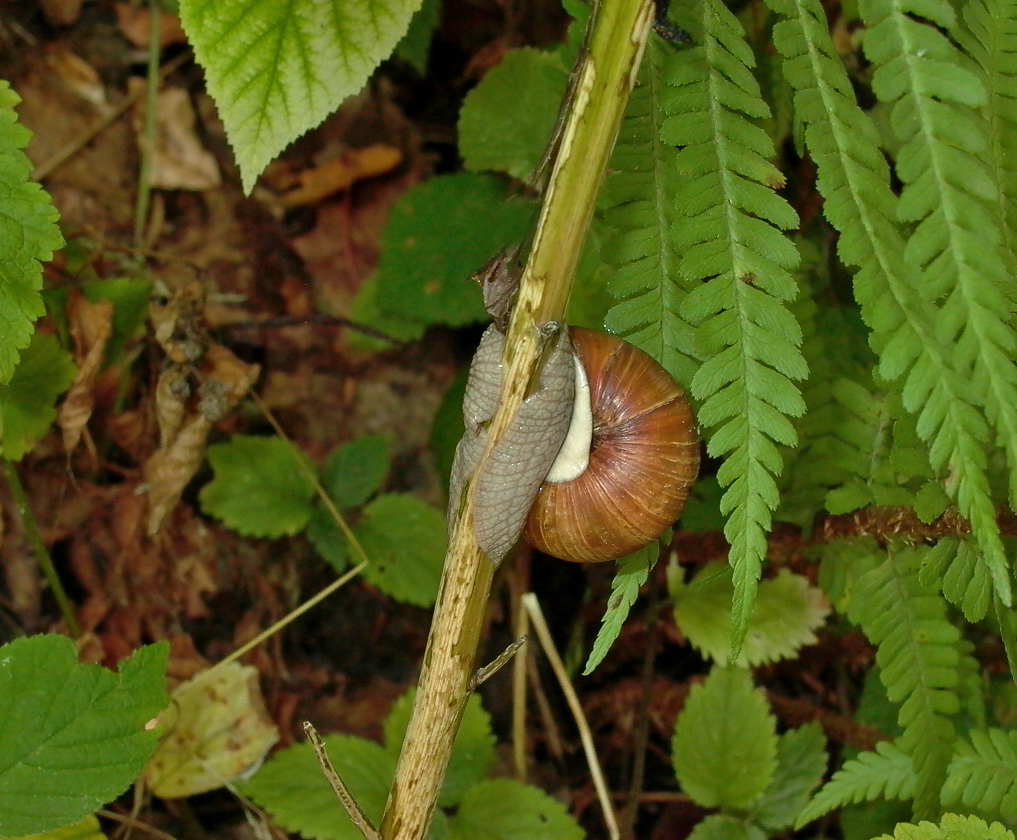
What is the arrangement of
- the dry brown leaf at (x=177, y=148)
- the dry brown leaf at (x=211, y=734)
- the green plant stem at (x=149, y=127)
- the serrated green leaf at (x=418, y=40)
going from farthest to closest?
the dry brown leaf at (x=177, y=148) < the green plant stem at (x=149, y=127) < the serrated green leaf at (x=418, y=40) < the dry brown leaf at (x=211, y=734)

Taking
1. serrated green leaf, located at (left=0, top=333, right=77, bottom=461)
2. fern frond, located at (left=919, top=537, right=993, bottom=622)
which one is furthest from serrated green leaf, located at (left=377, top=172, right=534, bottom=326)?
fern frond, located at (left=919, top=537, right=993, bottom=622)

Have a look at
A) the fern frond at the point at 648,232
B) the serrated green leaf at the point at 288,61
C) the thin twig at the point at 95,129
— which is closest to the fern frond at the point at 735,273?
the fern frond at the point at 648,232

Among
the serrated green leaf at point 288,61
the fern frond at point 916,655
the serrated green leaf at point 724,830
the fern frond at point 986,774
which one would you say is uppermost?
the serrated green leaf at point 288,61

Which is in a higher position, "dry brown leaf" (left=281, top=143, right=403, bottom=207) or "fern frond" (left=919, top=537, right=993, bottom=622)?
"dry brown leaf" (left=281, top=143, right=403, bottom=207)

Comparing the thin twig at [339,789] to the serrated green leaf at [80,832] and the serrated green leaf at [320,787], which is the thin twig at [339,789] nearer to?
the serrated green leaf at [320,787]

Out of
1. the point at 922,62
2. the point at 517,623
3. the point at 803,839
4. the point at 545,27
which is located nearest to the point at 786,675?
the point at 803,839

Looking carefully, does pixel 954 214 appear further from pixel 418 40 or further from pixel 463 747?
pixel 418 40

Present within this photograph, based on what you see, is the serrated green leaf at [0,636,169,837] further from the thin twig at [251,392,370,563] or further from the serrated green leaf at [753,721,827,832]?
the serrated green leaf at [753,721,827,832]

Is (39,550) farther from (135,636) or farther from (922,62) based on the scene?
(922,62)
